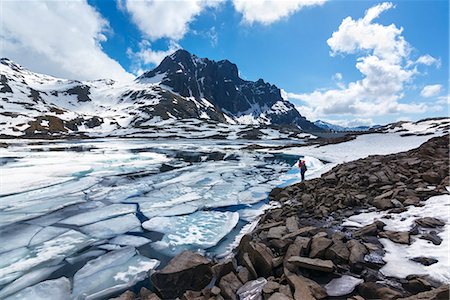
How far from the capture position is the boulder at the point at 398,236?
723cm

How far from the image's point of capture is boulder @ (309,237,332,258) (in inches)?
268

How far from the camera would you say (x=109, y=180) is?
22312mm

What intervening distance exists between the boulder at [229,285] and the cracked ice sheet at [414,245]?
332 cm

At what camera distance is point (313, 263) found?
6234mm

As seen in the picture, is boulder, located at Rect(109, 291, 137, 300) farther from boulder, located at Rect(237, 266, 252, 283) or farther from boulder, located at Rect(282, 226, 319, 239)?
boulder, located at Rect(282, 226, 319, 239)

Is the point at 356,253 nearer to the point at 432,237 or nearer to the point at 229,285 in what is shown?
the point at 432,237

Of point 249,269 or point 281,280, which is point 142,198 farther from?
point 281,280

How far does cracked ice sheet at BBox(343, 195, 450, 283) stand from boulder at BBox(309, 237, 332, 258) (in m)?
1.28

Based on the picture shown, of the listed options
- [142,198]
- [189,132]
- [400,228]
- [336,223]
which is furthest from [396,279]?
[189,132]

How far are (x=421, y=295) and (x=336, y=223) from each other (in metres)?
5.16

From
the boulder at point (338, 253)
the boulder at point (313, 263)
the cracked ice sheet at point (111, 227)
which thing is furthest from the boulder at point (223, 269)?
the cracked ice sheet at point (111, 227)

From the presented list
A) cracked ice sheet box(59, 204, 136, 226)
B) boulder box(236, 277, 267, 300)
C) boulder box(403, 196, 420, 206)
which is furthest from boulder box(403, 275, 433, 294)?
cracked ice sheet box(59, 204, 136, 226)

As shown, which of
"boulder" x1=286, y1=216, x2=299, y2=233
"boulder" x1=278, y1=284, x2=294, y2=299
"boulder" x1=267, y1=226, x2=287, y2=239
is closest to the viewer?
"boulder" x1=278, y1=284, x2=294, y2=299

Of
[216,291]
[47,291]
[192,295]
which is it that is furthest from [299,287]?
[47,291]
